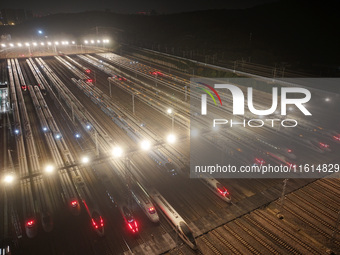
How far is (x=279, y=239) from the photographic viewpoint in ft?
66.9

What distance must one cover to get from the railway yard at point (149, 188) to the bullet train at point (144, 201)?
9cm

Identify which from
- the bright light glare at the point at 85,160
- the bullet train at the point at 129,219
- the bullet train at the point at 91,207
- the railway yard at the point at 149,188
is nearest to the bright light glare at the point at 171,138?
the railway yard at the point at 149,188

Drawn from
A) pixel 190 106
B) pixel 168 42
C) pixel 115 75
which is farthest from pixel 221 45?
pixel 190 106

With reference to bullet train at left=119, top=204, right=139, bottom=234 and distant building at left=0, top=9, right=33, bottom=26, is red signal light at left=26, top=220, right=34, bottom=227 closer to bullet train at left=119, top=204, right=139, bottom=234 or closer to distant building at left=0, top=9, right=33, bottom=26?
bullet train at left=119, top=204, right=139, bottom=234

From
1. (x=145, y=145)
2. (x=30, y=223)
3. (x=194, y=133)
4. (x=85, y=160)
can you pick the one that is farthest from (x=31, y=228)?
(x=194, y=133)

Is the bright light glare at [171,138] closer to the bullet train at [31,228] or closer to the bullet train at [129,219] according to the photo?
the bullet train at [129,219]

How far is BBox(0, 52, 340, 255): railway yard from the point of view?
20422 millimetres

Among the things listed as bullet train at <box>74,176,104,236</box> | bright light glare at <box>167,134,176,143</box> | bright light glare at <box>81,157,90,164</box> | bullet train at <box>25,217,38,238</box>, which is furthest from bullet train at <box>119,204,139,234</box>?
bright light glare at <box>167,134,176,143</box>

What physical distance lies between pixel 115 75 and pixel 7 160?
38.9 metres

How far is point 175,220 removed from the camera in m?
21.4

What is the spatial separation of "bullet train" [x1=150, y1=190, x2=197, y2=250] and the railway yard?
80mm

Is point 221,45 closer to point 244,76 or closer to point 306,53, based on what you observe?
point 306,53

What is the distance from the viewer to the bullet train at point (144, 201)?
864 inches

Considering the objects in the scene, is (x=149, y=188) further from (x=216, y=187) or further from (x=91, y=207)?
(x=216, y=187)
